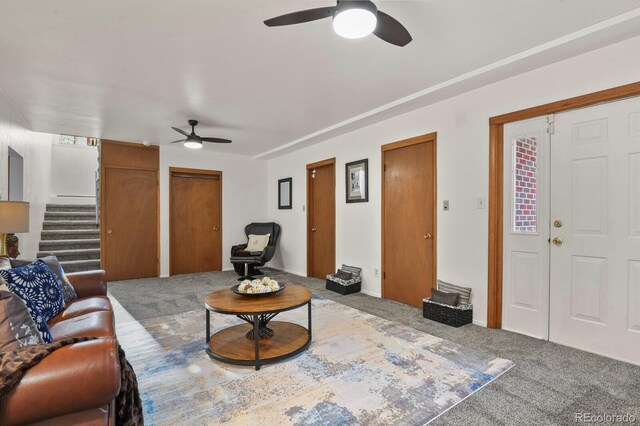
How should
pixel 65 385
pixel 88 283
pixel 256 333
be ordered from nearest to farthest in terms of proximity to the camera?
pixel 65 385 < pixel 256 333 < pixel 88 283

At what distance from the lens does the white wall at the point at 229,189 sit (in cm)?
600

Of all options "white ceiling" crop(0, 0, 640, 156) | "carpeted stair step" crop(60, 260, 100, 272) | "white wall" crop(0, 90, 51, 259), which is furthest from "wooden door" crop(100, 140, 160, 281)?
"white ceiling" crop(0, 0, 640, 156)

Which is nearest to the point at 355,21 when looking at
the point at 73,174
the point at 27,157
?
the point at 27,157

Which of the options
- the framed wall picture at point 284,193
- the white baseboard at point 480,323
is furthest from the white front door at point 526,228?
the framed wall picture at point 284,193

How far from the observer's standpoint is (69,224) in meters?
6.53

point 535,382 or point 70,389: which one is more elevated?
point 70,389

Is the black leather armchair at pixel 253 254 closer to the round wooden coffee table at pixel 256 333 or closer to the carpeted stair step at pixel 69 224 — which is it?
the round wooden coffee table at pixel 256 333

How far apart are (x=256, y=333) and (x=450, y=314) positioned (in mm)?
1981

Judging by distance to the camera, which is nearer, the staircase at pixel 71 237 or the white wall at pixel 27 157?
the white wall at pixel 27 157

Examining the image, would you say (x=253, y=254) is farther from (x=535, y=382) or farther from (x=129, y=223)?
(x=535, y=382)

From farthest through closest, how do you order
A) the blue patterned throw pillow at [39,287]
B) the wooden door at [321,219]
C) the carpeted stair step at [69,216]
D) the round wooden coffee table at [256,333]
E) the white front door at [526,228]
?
the carpeted stair step at [69,216] → the wooden door at [321,219] → the white front door at [526,228] → the round wooden coffee table at [256,333] → the blue patterned throw pillow at [39,287]

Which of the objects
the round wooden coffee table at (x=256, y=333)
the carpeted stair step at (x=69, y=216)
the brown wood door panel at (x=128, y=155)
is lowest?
the round wooden coffee table at (x=256, y=333)

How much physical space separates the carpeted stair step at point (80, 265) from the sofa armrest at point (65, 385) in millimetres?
5574

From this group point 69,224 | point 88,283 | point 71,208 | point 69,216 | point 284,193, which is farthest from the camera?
point 71,208
